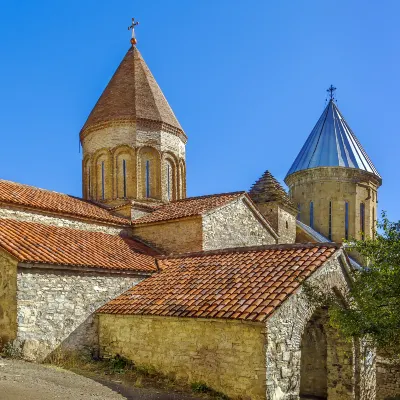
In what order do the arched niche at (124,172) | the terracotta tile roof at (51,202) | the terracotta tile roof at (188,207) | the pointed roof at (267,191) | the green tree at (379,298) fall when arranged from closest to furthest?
the green tree at (379,298), the terracotta tile roof at (51,202), the terracotta tile roof at (188,207), the arched niche at (124,172), the pointed roof at (267,191)

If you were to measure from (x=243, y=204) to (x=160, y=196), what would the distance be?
325cm

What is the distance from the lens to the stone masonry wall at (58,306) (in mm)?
8680

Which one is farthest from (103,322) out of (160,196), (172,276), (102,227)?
(160,196)

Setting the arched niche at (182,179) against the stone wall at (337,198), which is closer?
the arched niche at (182,179)

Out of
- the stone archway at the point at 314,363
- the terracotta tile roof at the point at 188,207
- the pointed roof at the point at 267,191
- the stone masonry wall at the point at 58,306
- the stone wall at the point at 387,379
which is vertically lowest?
the stone wall at the point at 387,379

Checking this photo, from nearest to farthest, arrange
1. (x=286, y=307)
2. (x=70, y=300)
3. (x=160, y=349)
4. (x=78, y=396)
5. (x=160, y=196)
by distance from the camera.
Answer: (x=78, y=396)
(x=286, y=307)
(x=160, y=349)
(x=70, y=300)
(x=160, y=196)

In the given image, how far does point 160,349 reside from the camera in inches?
329

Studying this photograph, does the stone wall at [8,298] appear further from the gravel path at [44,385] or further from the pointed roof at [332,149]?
the pointed roof at [332,149]

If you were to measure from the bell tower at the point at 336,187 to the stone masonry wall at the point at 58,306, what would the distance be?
17.6 metres

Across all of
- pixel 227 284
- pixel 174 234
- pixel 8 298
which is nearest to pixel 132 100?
pixel 174 234

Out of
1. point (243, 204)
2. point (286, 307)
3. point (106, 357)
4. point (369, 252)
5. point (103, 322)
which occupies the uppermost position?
point (243, 204)

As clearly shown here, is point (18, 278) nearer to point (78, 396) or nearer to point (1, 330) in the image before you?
point (1, 330)

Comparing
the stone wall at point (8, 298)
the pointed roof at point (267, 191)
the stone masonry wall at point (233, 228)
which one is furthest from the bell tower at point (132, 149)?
the stone wall at point (8, 298)

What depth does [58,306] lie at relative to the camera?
920cm
